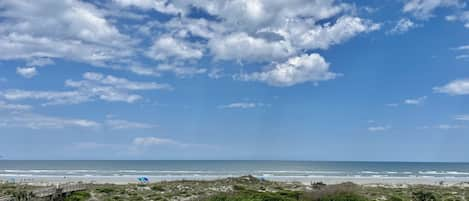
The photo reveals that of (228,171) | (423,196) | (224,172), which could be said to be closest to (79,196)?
(423,196)

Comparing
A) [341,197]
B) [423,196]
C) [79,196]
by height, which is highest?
[341,197]

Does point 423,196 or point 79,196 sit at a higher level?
point 79,196

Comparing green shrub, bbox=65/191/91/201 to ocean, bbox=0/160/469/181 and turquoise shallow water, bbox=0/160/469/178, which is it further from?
turquoise shallow water, bbox=0/160/469/178

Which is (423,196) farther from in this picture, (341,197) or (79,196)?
(79,196)

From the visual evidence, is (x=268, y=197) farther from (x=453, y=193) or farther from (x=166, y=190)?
(x=453, y=193)

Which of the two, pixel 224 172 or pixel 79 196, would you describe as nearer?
pixel 79 196

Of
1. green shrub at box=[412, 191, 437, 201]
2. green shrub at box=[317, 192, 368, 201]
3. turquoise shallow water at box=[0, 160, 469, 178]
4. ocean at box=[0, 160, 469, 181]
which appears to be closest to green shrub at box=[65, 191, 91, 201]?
green shrub at box=[317, 192, 368, 201]

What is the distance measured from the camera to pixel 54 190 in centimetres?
2908

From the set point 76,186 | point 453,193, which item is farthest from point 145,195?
point 453,193

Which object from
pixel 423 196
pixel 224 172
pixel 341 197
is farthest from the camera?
pixel 224 172

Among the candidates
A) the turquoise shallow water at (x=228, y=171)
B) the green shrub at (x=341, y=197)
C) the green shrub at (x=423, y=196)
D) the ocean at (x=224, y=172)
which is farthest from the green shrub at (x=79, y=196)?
the turquoise shallow water at (x=228, y=171)

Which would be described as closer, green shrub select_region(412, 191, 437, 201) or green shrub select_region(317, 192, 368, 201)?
green shrub select_region(317, 192, 368, 201)

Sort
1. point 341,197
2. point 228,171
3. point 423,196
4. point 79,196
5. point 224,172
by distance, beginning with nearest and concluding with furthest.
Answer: point 341,197 → point 79,196 → point 423,196 → point 224,172 → point 228,171

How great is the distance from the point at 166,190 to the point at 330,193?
39.9 feet
